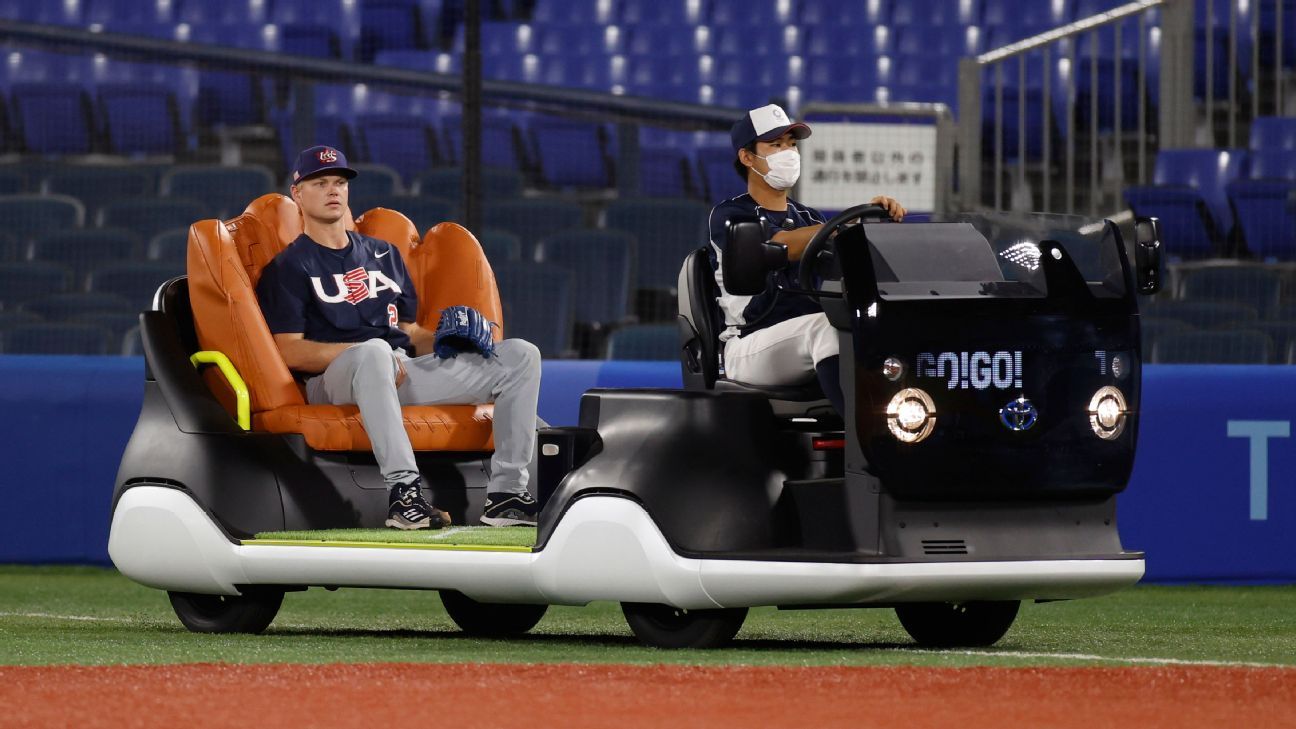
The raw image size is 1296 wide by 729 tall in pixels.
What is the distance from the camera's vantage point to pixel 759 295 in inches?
278

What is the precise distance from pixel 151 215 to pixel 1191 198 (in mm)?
6514

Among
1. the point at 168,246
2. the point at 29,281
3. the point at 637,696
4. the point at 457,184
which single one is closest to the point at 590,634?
the point at 637,696

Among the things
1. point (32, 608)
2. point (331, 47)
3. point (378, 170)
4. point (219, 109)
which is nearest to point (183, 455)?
point (32, 608)

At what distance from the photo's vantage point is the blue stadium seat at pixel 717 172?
14.5 metres

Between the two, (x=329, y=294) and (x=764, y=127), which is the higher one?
(x=764, y=127)

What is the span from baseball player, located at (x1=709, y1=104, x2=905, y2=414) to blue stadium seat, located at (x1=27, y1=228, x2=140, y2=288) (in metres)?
6.89

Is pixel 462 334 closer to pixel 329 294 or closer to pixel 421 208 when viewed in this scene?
pixel 329 294

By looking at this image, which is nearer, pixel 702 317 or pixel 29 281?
pixel 702 317

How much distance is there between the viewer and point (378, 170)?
588 inches

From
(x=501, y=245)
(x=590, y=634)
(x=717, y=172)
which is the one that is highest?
(x=717, y=172)

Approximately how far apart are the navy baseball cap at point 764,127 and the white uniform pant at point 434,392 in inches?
45.7

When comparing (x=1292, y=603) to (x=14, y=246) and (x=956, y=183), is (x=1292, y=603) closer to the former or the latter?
(x=956, y=183)

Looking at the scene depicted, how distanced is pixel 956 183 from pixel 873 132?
2.04 feet

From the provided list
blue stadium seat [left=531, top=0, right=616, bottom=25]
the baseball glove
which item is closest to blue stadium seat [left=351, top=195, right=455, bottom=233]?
blue stadium seat [left=531, top=0, right=616, bottom=25]
